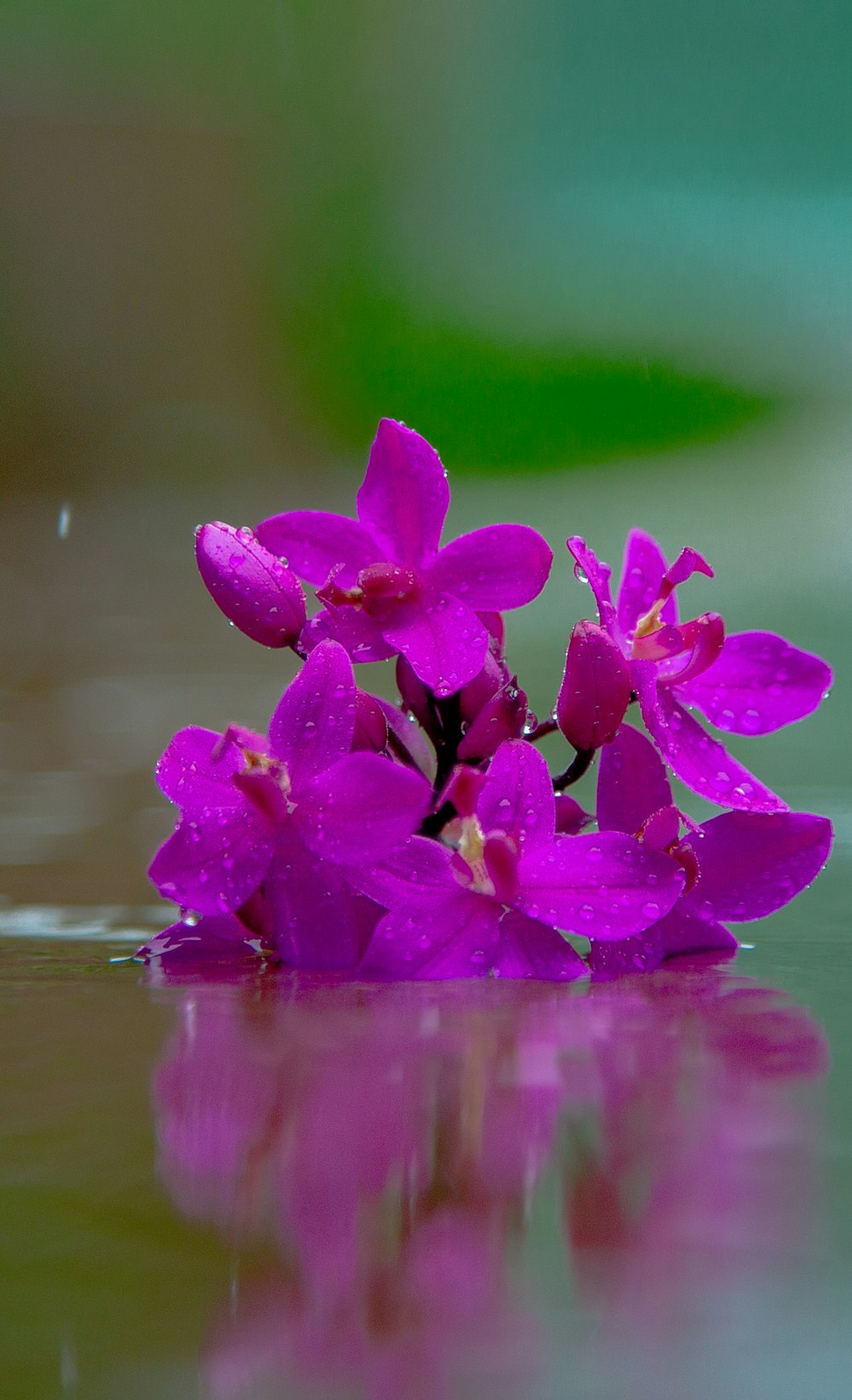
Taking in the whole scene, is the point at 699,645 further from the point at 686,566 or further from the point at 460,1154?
the point at 460,1154

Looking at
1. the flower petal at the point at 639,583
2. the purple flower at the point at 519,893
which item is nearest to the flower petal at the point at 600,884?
the purple flower at the point at 519,893

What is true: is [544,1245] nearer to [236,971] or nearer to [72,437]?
[236,971]

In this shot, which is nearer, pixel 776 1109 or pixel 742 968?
pixel 776 1109

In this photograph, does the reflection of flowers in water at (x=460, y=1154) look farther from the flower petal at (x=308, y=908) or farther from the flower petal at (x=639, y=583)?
the flower petal at (x=639, y=583)

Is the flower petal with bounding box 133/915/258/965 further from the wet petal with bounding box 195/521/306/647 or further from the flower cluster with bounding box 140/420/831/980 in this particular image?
the wet petal with bounding box 195/521/306/647

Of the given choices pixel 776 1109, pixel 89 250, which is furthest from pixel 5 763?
pixel 89 250

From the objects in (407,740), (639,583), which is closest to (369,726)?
(407,740)

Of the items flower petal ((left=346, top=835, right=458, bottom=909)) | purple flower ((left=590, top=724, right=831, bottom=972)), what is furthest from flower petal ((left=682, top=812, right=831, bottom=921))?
flower petal ((left=346, top=835, right=458, bottom=909))
